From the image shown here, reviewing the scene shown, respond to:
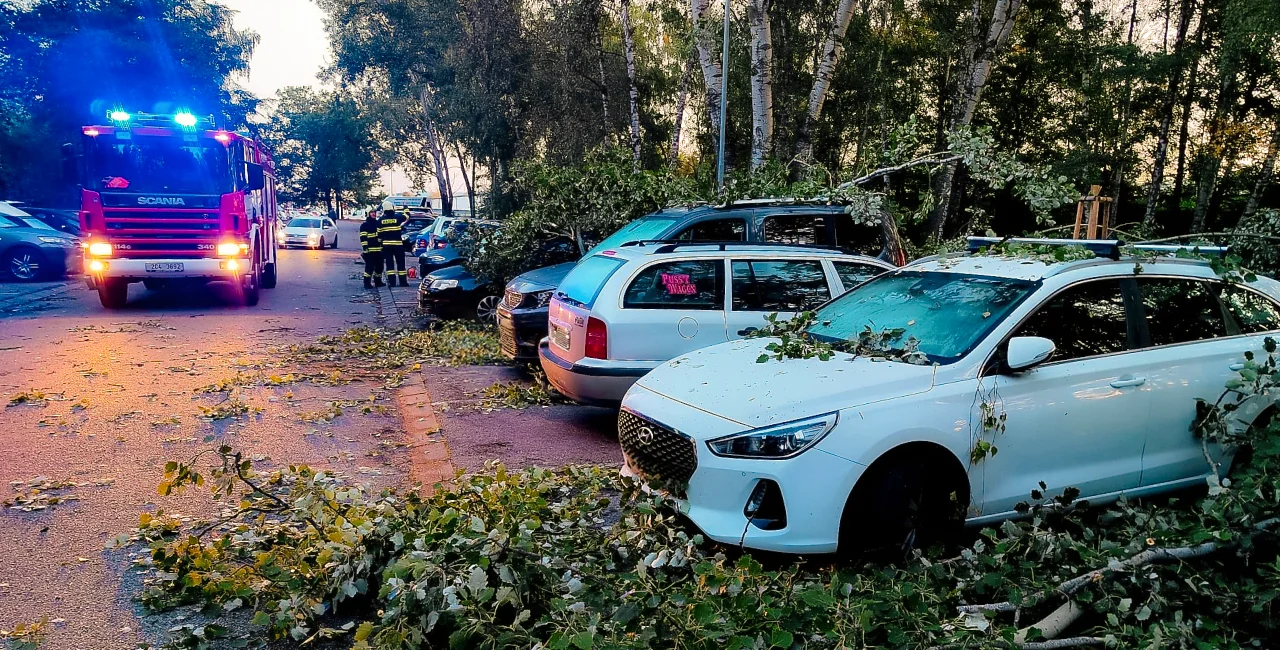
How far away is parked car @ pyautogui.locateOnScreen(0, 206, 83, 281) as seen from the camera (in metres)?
19.0

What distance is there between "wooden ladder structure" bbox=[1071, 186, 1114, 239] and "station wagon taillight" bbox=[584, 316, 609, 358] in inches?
761

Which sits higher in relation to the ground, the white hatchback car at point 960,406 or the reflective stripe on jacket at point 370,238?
the reflective stripe on jacket at point 370,238

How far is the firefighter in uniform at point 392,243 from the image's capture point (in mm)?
18714

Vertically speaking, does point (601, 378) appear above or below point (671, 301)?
below

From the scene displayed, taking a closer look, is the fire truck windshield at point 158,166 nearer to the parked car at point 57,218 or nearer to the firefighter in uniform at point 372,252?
the firefighter in uniform at point 372,252

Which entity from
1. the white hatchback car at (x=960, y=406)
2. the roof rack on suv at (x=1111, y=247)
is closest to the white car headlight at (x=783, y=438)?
the white hatchback car at (x=960, y=406)

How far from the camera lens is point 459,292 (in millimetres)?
13125

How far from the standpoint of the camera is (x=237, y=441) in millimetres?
6590

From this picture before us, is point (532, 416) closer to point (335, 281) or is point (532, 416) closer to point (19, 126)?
point (335, 281)

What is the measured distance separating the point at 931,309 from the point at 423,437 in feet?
13.4

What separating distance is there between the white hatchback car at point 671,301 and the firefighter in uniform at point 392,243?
12.7 meters

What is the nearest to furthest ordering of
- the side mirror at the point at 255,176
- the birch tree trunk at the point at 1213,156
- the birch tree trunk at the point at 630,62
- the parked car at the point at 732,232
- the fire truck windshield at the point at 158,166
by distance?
the parked car at the point at 732,232, the fire truck windshield at the point at 158,166, the side mirror at the point at 255,176, the birch tree trunk at the point at 630,62, the birch tree trunk at the point at 1213,156

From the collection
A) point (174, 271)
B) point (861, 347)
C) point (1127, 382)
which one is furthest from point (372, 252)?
point (1127, 382)

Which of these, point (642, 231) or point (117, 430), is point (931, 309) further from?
point (117, 430)
